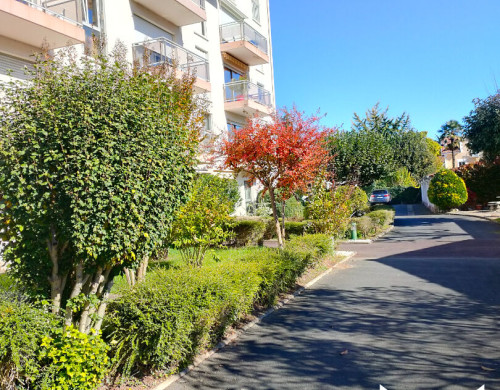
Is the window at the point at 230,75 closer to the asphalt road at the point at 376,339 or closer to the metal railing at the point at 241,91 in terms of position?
the metal railing at the point at 241,91

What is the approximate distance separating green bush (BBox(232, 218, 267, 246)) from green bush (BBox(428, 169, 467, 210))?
1856 cm

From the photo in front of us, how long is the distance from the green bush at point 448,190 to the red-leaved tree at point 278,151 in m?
21.5

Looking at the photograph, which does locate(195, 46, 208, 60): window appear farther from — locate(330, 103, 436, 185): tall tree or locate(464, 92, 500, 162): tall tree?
locate(464, 92, 500, 162): tall tree

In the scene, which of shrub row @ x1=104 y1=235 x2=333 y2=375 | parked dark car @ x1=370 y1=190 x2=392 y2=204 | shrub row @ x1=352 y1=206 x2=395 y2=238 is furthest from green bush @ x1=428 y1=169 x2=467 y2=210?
shrub row @ x1=104 y1=235 x2=333 y2=375

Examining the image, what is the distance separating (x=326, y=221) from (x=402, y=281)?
4454mm

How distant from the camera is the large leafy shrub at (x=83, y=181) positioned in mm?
3719

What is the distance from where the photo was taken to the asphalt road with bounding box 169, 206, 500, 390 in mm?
Answer: 4125

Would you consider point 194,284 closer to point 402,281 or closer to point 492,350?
point 492,350

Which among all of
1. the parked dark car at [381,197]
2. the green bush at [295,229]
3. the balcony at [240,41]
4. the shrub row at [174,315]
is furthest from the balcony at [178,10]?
the parked dark car at [381,197]

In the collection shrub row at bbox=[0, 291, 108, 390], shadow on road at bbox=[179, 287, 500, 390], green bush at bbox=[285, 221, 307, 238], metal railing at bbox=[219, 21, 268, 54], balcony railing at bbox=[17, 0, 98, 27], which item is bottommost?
shadow on road at bbox=[179, 287, 500, 390]

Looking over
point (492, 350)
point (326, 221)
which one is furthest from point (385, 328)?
point (326, 221)

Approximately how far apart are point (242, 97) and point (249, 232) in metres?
8.80

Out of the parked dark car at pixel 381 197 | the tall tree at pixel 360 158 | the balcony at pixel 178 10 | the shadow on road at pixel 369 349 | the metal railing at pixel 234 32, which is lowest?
the shadow on road at pixel 369 349

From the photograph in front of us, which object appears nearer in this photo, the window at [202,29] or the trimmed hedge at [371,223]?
the trimmed hedge at [371,223]
